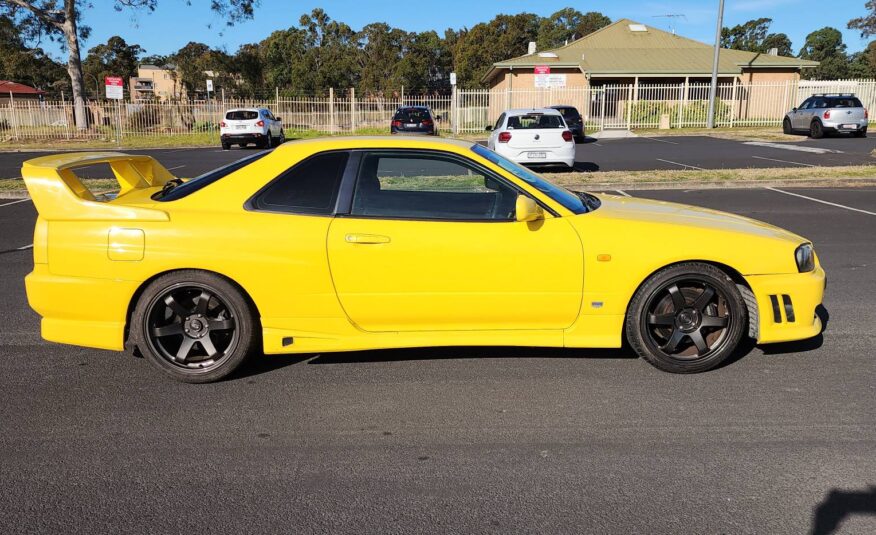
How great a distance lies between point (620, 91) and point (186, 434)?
4175 cm

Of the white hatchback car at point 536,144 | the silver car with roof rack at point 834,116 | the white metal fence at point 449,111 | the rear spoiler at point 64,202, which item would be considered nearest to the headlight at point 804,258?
the rear spoiler at point 64,202

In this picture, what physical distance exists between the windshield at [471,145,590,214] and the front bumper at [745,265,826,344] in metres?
1.14

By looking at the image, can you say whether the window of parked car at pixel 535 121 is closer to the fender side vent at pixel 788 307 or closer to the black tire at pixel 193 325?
the fender side vent at pixel 788 307

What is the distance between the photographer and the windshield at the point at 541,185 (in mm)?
4539

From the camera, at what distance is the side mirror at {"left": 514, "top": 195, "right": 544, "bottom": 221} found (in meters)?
4.19

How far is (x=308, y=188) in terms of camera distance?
4.45 metres

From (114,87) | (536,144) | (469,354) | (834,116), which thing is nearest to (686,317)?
(469,354)

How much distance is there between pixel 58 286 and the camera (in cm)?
427


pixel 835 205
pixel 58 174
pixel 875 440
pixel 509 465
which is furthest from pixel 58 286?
pixel 835 205

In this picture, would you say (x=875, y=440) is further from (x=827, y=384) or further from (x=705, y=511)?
(x=705, y=511)

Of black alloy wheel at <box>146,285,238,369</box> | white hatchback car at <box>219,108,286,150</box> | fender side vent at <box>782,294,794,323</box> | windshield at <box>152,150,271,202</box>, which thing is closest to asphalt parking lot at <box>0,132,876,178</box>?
white hatchback car at <box>219,108,286,150</box>

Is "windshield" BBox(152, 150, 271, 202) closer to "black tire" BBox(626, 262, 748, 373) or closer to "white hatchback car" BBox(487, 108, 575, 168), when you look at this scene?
"black tire" BBox(626, 262, 748, 373)

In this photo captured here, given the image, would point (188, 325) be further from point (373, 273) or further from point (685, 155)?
point (685, 155)

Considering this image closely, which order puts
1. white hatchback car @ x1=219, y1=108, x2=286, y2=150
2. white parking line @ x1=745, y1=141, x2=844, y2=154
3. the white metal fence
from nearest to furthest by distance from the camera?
white parking line @ x1=745, y1=141, x2=844, y2=154, white hatchback car @ x1=219, y1=108, x2=286, y2=150, the white metal fence
